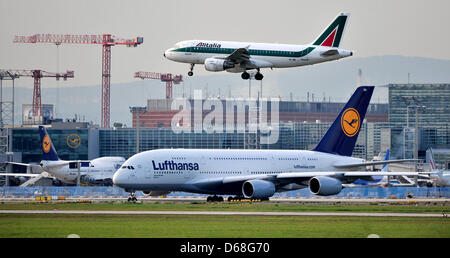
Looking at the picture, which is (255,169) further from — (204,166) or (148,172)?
(148,172)

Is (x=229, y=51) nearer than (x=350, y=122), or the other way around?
(x=229, y=51)

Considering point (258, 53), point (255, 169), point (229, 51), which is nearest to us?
point (229, 51)

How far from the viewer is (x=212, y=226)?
156 ft

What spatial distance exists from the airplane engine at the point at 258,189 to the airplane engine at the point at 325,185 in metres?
4.07

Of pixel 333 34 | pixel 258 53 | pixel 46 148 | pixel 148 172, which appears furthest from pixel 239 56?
pixel 46 148

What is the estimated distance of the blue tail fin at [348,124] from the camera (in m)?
87.6

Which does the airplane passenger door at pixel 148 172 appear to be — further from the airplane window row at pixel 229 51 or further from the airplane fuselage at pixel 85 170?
the airplane fuselage at pixel 85 170

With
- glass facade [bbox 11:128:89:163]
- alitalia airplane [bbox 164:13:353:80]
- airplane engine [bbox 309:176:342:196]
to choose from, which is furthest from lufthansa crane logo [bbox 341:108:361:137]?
glass facade [bbox 11:128:89:163]

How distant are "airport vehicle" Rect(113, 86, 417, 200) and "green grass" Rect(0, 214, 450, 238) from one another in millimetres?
23677

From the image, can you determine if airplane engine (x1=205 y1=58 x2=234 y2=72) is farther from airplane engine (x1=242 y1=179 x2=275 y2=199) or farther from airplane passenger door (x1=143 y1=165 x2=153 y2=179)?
airplane engine (x1=242 y1=179 x2=275 y2=199)

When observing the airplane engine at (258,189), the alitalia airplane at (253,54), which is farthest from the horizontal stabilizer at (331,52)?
the airplane engine at (258,189)

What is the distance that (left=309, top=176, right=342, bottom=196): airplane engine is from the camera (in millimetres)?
76250

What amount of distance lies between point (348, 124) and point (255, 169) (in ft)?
34.7
